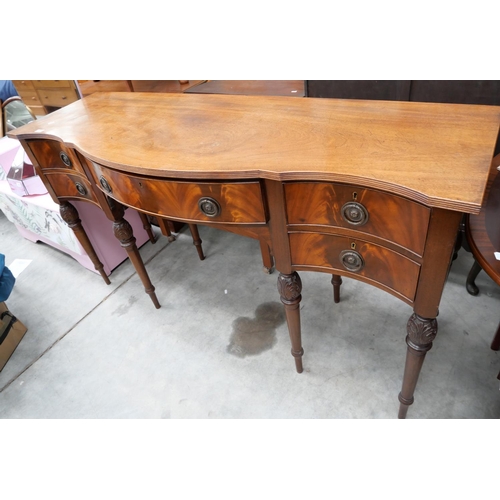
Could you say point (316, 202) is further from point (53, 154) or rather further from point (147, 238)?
point (147, 238)

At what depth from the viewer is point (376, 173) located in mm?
703

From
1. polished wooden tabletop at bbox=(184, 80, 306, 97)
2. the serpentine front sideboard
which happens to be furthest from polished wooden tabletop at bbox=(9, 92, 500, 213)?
polished wooden tabletop at bbox=(184, 80, 306, 97)

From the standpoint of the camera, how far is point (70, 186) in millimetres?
1397

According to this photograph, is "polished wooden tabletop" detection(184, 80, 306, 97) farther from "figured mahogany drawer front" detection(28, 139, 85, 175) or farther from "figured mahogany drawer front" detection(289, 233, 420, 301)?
"figured mahogany drawer front" detection(289, 233, 420, 301)

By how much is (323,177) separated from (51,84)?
3.10 meters

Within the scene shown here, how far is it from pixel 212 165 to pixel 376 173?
353 mm

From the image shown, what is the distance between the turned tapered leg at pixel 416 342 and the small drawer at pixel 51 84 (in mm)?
2975

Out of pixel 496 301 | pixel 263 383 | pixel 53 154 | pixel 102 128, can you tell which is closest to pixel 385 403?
pixel 263 383

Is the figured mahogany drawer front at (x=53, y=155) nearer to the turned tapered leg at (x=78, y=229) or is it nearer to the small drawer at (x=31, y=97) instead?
the turned tapered leg at (x=78, y=229)

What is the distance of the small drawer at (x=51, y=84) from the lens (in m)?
2.87

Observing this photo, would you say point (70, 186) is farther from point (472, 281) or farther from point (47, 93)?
point (47, 93)

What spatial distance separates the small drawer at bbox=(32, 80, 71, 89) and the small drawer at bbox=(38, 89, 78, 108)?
0.04 metres

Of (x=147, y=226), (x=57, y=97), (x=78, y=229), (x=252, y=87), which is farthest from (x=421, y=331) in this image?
(x=57, y=97)

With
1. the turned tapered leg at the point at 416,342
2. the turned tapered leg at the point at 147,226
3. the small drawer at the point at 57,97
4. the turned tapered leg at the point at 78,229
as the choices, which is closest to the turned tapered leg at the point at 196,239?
the turned tapered leg at the point at 147,226
